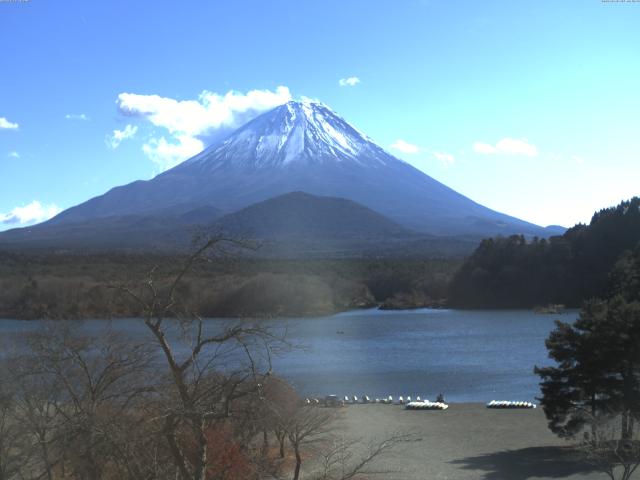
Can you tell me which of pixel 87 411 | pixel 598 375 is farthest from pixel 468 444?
pixel 87 411

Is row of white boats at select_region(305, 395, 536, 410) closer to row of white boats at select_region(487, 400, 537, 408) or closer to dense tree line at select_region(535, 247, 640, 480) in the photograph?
row of white boats at select_region(487, 400, 537, 408)

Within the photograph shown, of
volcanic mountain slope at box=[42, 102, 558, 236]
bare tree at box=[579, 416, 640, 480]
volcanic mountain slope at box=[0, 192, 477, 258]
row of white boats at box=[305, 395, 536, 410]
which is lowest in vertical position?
row of white boats at box=[305, 395, 536, 410]

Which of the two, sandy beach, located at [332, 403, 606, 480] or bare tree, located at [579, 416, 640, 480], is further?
sandy beach, located at [332, 403, 606, 480]

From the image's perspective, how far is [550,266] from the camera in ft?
146

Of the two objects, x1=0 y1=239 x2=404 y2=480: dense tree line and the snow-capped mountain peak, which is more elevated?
the snow-capped mountain peak

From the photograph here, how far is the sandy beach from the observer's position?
10.2 metres

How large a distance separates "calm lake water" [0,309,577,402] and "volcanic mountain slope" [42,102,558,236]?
48.7m

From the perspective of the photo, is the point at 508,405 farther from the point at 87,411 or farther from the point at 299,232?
the point at 299,232

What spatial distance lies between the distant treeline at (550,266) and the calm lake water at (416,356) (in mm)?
5441

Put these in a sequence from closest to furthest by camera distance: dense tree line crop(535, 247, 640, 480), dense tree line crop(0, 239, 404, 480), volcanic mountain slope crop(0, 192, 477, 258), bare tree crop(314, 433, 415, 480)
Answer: dense tree line crop(0, 239, 404, 480), bare tree crop(314, 433, 415, 480), dense tree line crop(535, 247, 640, 480), volcanic mountain slope crop(0, 192, 477, 258)

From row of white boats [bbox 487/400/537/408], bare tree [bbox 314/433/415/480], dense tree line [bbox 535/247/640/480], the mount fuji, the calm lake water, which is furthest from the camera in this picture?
the mount fuji

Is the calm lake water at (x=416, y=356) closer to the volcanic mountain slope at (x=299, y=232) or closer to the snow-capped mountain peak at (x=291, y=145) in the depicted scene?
the volcanic mountain slope at (x=299, y=232)

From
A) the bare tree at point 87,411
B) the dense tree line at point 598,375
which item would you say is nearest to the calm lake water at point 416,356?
the dense tree line at point 598,375

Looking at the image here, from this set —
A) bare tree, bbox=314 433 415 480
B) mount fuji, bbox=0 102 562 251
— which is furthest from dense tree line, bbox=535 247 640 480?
mount fuji, bbox=0 102 562 251
